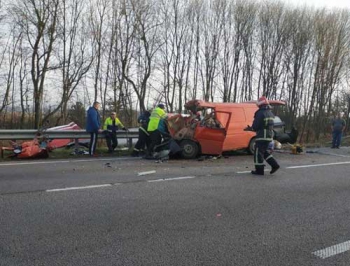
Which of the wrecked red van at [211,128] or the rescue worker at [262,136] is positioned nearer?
the rescue worker at [262,136]

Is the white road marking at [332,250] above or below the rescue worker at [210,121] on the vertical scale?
below

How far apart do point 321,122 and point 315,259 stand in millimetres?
37711

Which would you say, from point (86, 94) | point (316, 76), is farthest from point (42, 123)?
point (316, 76)

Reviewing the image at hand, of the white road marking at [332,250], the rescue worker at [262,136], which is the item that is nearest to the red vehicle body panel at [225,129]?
the rescue worker at [262,136]

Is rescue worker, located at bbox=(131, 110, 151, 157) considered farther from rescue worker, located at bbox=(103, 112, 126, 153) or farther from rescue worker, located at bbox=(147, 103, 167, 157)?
rescue worker, located at bbox=(103, 112, 126, 153)

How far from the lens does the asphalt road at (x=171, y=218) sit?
11.5ft

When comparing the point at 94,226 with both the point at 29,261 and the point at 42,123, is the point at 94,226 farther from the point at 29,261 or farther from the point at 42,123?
the point at 42,123

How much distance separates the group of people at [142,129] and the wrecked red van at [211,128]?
1.49 feet

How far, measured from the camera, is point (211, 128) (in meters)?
11.3

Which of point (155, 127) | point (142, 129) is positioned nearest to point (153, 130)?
point (155, 127)

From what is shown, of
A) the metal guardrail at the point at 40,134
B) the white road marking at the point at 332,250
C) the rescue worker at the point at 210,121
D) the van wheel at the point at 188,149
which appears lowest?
the white road marking at the point at 332,250

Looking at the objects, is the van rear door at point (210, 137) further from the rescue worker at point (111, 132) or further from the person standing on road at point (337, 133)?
the person standing on road at point (337, 133)

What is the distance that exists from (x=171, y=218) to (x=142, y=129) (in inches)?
294

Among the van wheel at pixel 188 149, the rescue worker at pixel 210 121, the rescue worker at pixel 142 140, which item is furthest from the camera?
the rescue worker at pixel 142 140
